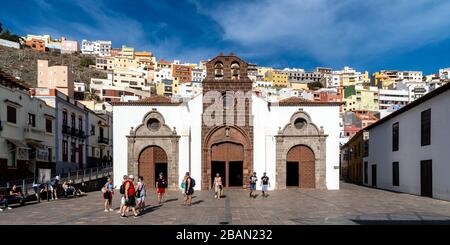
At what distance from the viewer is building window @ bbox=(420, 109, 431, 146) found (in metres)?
21.5

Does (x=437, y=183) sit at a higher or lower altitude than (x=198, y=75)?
lower

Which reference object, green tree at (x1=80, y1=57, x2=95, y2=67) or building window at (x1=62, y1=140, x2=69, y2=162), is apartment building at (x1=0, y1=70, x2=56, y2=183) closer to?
building window at (x1=62, y1=140, x2=69, y2=162)

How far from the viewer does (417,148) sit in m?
23.3

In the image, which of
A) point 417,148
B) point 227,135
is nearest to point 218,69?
point 227,135

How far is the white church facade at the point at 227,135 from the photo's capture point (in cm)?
2825

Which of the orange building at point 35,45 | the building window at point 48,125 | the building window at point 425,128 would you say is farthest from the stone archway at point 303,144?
the orange building at point 35,45

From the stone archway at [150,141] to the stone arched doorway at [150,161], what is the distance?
7 centimetres

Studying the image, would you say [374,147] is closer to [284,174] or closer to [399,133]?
[399,133]

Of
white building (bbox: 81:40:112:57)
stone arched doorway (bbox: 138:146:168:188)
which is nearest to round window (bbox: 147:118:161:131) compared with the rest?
stone arched doorway (bbox: 138:146:168:188)

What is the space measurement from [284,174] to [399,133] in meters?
8.04

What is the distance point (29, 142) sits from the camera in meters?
30.2

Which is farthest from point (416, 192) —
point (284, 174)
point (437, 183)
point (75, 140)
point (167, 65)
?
point (167, 65)

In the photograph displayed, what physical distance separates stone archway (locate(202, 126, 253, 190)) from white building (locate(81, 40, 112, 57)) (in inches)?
6141

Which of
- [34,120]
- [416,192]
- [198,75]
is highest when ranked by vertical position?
[198,75]
